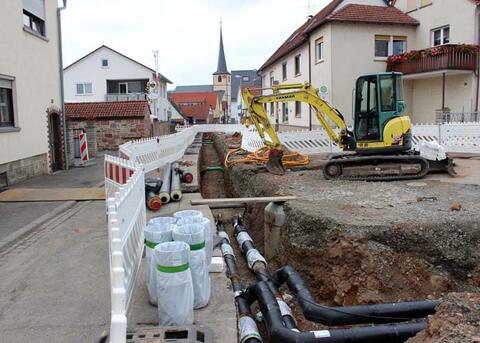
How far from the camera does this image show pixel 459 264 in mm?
6574

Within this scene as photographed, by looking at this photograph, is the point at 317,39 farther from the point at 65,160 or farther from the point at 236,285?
the point at 236,285

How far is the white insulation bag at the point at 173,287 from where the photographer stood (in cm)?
371

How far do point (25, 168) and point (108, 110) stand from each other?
13.1 meters

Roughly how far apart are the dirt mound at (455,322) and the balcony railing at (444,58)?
764 inches

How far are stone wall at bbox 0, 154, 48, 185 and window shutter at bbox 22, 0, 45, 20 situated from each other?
450cm

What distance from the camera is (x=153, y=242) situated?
14.4 feet

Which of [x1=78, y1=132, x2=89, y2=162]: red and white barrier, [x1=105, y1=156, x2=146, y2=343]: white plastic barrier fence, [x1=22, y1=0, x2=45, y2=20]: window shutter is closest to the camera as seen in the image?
[x1=105, y1=156, x2=146, y2=343]: white plastic barrier fence

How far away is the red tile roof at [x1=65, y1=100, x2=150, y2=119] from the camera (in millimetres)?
25436

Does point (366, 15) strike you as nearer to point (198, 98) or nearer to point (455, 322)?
point (455, 322)

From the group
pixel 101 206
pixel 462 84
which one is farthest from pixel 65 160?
pixel 462 84

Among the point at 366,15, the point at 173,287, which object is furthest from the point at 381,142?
the point at 366,15

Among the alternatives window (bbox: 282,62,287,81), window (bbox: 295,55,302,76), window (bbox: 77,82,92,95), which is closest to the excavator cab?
window (bbox: 295,55,302,76)

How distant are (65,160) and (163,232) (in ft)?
43.0

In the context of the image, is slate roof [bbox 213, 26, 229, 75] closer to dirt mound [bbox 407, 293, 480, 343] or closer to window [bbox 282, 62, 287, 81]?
window [bbox 282, 62, 287, 81]
